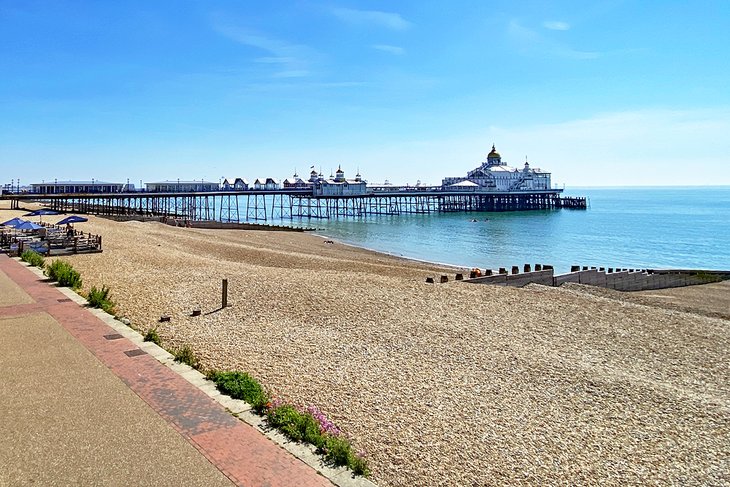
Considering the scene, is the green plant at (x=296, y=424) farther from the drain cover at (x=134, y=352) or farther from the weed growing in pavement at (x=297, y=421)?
the drain cover at (x=134, y=352)

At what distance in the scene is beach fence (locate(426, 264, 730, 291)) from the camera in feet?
68.2

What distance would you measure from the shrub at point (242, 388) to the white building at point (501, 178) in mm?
113527

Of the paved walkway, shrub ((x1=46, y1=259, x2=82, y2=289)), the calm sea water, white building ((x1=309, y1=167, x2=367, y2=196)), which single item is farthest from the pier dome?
the paved walkway

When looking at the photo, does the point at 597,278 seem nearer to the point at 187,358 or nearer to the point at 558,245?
the point at 187,358

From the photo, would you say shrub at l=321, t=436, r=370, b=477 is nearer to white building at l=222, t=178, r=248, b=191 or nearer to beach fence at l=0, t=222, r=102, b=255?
beach fence at l=0, t=222, r=102, b=255

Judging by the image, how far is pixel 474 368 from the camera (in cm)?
951

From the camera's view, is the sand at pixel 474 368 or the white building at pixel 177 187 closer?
the sand at pixel 474 368

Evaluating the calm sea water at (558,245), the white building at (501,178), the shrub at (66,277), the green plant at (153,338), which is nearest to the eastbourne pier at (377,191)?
the white building at (501,178)

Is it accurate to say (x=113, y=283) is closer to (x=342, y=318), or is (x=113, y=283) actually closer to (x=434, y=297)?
(x=342, y=318)

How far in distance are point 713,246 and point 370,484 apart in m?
59.0

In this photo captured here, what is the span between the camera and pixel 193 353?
9422mm

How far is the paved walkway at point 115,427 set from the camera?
5.24 meters

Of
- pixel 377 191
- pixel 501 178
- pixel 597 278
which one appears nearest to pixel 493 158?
pixel 501 178

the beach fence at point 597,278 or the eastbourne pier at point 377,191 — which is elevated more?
the eastbourne pier at point 377,191
